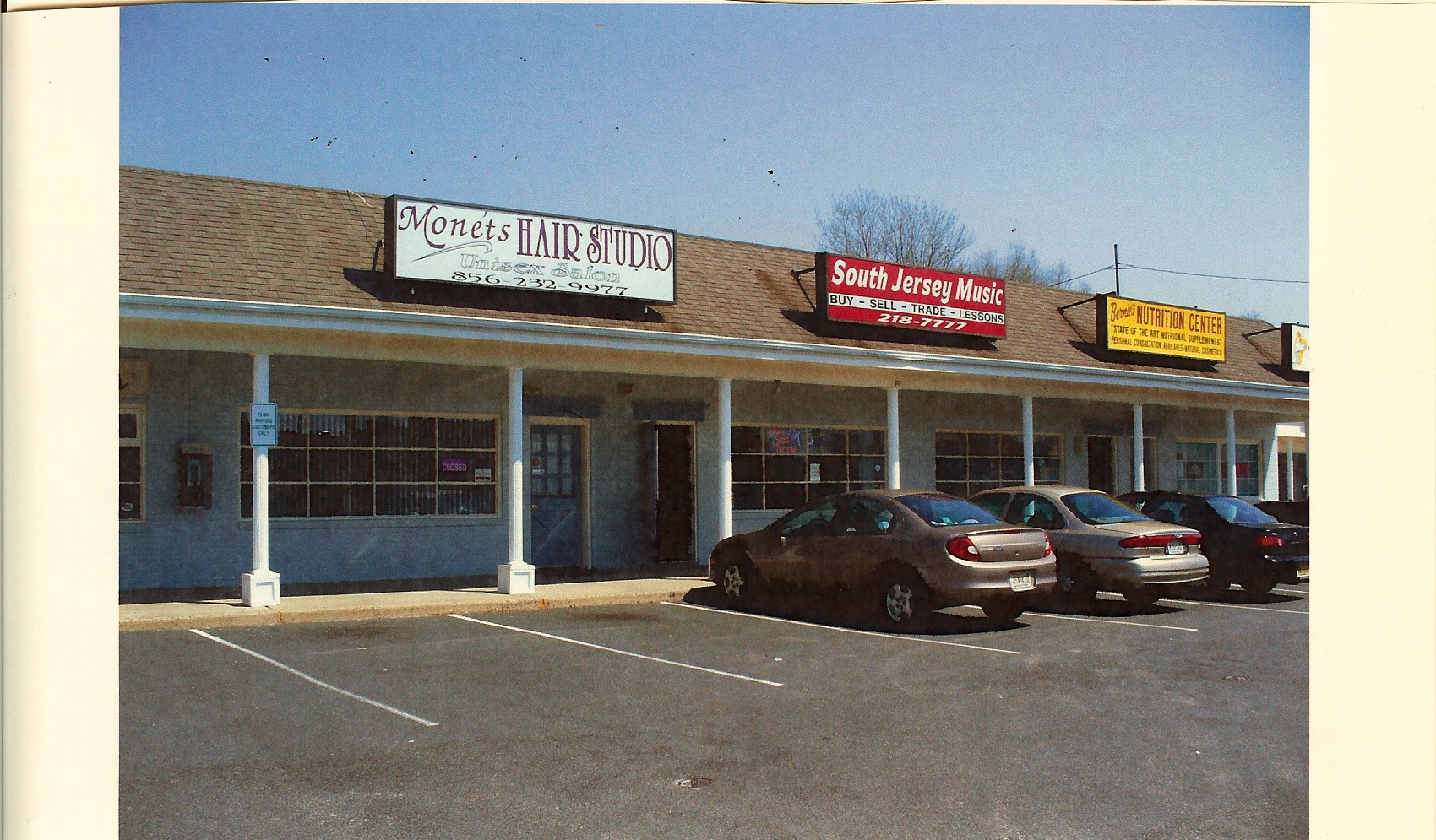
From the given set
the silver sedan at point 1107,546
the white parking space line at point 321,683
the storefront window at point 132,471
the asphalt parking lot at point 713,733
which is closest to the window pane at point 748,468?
the silver sedan at point 1107,546

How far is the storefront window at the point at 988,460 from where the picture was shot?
21156mm

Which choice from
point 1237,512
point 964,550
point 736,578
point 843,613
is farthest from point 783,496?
point 964,550

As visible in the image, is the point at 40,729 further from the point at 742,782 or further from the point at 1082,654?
the point at 1082,654

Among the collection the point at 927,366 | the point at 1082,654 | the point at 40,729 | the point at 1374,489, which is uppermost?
the point at 927,366

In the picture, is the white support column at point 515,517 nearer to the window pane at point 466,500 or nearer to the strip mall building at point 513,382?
the strip mall building at point 513,382

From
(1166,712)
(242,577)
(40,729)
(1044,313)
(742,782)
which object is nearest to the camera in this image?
(40,729)

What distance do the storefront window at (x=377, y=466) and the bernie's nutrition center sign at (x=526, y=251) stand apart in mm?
2805

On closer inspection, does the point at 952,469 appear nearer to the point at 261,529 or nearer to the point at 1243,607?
the point at 1243,607

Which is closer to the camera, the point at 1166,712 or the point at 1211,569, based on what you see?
the point at 1166,712

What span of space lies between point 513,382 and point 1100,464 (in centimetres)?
1400

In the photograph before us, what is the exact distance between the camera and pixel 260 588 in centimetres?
1230

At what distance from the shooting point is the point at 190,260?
12.5 metres

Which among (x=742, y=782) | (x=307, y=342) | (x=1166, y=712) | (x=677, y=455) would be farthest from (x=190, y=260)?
(x=1166, y=712)

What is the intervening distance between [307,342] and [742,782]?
8.76m
